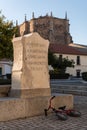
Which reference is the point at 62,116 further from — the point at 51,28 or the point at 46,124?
the point at 51,28

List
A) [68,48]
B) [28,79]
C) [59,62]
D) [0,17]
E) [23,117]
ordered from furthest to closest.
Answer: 1. [68,48]
2. [59,62]
3. [0,17]
4. [28,79]
5. [23,117]

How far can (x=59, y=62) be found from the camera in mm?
60344

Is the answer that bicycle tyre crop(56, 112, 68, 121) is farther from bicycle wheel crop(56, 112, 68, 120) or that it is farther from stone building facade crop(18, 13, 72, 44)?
stone building facade crop(18, 13, 72, 44)

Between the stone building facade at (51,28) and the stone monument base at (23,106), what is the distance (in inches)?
3764

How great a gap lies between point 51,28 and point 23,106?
3978 inches

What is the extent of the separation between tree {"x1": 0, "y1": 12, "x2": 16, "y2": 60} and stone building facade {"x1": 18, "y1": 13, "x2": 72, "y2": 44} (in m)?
68.6

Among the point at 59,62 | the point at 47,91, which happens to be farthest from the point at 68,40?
the point at 47,91

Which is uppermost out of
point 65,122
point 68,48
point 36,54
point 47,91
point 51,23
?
point 51,23

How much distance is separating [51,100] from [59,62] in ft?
167

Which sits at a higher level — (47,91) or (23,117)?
(47,91)

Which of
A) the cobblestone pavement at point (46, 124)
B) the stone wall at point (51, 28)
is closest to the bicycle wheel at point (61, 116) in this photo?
the cobblestone pavement at point (46, 124)

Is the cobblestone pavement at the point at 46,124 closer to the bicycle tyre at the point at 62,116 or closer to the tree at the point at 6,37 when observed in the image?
the bicycle tyre at the point at 62,116

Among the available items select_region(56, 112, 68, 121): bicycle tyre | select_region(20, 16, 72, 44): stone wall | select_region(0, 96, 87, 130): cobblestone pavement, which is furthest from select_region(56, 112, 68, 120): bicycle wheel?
select_region(20, 16, 72, 44): stone wall

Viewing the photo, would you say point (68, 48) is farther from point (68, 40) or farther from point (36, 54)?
point (36, 54)
